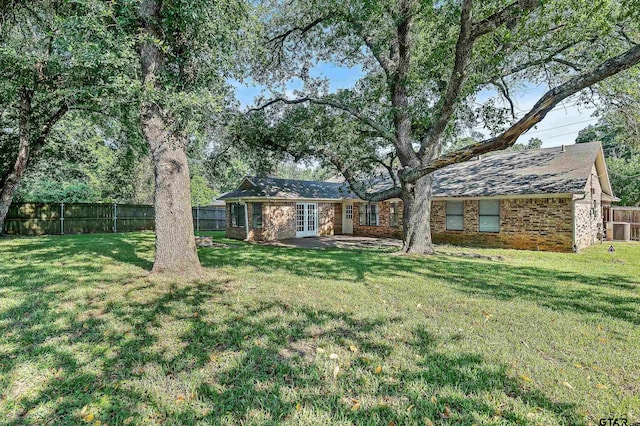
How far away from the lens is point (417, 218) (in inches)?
420

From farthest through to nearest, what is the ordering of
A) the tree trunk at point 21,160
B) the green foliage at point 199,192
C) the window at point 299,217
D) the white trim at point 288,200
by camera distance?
the green foliage at point 199,192 < the window at point 299,217 < the white trim at point 288,200 < the tree trunk at point 21,160

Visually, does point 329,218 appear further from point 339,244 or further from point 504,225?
point 504,225

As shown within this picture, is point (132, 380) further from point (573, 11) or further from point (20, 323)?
point (573, 11)

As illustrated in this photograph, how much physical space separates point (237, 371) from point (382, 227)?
49.4ft

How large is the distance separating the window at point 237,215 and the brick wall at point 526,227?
10.0 metres

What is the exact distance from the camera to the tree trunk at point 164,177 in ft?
20.7

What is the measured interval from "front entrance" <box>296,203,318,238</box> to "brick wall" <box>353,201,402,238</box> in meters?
2.48

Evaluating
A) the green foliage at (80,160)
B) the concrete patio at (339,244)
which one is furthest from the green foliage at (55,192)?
the concrete patio at (339,244)

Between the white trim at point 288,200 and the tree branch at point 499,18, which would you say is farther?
the white trim at point 288,200

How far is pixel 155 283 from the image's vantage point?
18.9 ft

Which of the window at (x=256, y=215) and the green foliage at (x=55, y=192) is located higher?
the green foliage at (x=55, y=192)

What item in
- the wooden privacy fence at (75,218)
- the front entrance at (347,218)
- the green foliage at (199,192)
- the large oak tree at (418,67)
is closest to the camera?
the large oak tree at (418,67)

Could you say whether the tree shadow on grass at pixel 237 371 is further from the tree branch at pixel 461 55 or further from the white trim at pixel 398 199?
the white trim at pixel 398 199

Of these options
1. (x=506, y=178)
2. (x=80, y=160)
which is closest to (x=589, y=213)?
(x=506, y=178)
